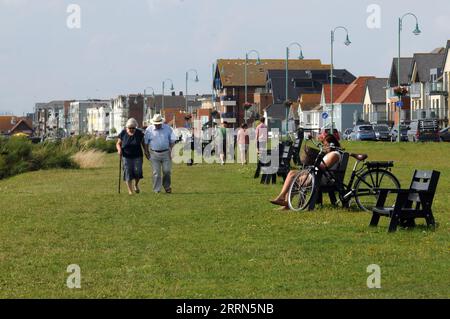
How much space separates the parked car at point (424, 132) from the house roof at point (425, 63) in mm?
31903

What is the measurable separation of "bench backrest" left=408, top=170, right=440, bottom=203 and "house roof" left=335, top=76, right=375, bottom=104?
12205 cm

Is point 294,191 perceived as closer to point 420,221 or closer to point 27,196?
point 420,221

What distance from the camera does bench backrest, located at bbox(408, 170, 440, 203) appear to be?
15.2 m

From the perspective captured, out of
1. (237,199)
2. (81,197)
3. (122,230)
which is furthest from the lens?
(81,197)

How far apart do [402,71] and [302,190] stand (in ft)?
343

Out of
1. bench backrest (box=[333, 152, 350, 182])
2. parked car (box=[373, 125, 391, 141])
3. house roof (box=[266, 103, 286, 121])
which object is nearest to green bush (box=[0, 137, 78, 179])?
bench backrest (box=[333, 152, 350, 182])

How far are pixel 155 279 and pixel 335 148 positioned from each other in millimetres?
8493

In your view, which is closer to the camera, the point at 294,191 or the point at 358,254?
the point at 358,254

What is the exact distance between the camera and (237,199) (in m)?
22.2

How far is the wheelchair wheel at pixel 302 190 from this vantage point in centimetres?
1876

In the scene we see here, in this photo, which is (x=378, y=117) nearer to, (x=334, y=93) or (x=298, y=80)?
(x=334, y=93)

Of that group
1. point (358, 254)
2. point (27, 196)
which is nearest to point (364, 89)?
point (27, 196)

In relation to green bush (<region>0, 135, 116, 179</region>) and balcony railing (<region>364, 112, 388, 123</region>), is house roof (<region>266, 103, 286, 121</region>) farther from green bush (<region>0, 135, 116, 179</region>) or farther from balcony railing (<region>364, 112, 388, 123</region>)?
green bush (<region>0, 135, 116, 179</region>)

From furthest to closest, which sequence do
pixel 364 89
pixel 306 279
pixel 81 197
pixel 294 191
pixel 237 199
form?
1. pixel 364 89
2. pixel 81 197
3. pixel 237 199
4. pixel 294 191
5. pixel 306 279
